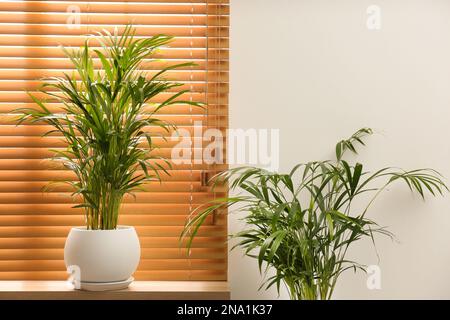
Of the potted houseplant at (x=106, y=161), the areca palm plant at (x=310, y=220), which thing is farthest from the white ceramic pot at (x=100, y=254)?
the areca palm plant at (x=310, y=220)

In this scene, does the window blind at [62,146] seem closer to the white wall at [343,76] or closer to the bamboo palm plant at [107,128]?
the white wall at [343,76]

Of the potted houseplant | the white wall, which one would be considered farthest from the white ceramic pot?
the white wall

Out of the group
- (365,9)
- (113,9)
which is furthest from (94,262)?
(365,9)

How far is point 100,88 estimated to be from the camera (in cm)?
253

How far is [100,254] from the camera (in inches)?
95.7

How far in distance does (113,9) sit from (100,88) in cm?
53

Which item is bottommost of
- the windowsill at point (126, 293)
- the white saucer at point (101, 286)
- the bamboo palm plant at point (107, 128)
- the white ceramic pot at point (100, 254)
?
the windowsill at point (126, 293)

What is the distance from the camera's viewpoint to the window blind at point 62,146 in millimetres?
2830

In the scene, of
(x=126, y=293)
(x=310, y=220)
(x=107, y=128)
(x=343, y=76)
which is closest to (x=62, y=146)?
(x=107, y=128)

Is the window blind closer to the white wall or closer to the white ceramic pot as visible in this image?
the white wall

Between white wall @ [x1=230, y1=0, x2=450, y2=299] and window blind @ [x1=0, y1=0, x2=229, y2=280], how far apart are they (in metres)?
0.13

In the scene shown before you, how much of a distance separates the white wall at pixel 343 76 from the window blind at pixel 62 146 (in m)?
0.13

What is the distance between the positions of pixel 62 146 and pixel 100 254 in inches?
25.2
